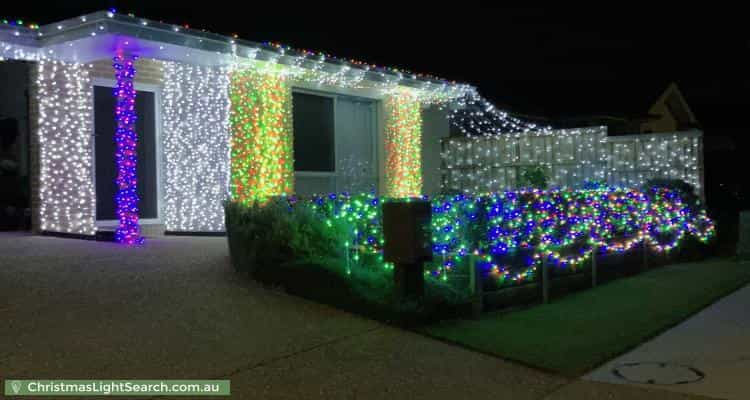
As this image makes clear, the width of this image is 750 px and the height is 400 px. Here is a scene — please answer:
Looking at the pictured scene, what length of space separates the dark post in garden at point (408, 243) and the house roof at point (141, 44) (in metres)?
5.10

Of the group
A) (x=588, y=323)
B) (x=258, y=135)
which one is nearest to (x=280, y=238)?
(x=588, y=323)

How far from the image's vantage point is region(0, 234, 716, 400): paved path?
4.93 meters

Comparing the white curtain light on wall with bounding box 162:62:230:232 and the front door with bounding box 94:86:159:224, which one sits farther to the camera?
the white curtain light on wall with bounding box 162:62:230:232

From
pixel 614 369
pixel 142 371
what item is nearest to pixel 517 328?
pixel 614 369

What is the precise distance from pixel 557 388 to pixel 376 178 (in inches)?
427

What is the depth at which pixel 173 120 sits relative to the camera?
12492 millimetres

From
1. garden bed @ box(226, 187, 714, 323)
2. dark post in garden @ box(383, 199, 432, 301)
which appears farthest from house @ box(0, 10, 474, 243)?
dark post in garden @ box(383, 199, 432, 301)

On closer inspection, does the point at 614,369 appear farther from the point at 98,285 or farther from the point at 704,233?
the point at 704,233

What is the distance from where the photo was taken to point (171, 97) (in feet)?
41.1

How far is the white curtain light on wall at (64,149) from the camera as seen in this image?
11.3m

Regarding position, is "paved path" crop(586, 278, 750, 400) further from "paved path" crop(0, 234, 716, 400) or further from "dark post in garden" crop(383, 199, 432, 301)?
"dark post in garden" crop(383, 199, 432, 301)

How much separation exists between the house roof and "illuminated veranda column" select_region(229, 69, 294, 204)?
18.7 inches

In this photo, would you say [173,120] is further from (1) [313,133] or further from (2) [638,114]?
(2) [638,114]

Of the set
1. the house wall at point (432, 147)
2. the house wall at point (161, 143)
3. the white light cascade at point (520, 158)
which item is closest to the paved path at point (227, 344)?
the house wall at point (161, 143)
